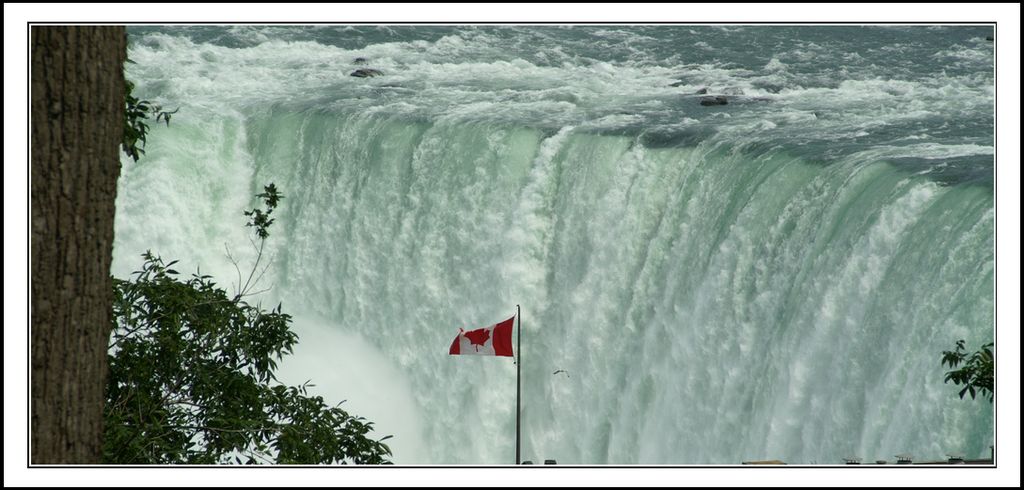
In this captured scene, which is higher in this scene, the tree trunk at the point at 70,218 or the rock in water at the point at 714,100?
the rock in water at the point at 714,100

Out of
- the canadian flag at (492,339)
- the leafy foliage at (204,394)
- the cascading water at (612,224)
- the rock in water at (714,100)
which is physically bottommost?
the leafy foliage at (204,394)

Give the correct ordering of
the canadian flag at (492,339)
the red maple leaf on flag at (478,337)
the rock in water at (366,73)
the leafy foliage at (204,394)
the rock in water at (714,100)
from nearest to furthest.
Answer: the leafy foliage at (204,394), the canadian flag at (492,339), the red maple leaf on flag at (478,337), the rock in water at (714,100), the rock in water at (366,73)

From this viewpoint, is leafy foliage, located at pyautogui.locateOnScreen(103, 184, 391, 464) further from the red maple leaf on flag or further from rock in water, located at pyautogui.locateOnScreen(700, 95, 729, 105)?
rock in water, located at pyautogui.locateOnScreen(700, 95, 729, 105)

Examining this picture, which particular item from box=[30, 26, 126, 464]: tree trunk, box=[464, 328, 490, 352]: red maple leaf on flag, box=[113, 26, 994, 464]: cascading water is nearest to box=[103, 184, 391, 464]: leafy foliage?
box=[30, 26, 126, 464]: tree trunk

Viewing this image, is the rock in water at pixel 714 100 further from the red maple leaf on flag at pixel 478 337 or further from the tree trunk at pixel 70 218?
the tree trunk at pixel 70 218

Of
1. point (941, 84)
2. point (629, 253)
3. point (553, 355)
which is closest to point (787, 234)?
point (629, 253)

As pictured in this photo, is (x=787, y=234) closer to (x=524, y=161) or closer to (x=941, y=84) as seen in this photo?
(x=524, y=161)

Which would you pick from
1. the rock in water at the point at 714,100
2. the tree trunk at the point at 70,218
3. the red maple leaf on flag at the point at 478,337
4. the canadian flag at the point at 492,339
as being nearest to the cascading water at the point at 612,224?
the rock in water at the point at 714,100
